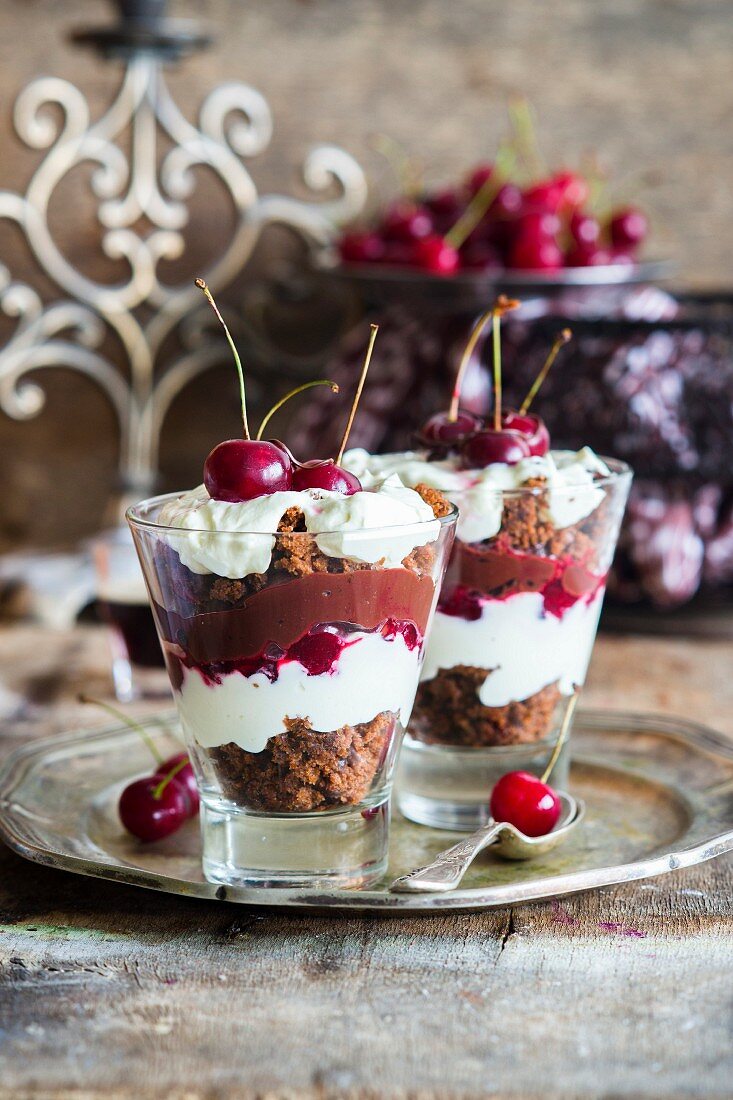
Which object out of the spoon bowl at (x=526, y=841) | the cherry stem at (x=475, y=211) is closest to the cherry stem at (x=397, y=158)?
the cherry stem at (x=475, y=211)

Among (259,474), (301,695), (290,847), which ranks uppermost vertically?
(259,474)

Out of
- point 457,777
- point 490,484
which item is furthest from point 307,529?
point 457,777

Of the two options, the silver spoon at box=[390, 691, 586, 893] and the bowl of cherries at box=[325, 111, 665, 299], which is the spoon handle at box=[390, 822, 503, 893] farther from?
the bowl of cherries at box=[325, 111, 665, 299]

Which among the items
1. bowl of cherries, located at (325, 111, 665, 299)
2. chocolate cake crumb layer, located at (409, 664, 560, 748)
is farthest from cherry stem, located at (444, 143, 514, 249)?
chocolate cake crumb layer, located at (409, 664, 560, 748)

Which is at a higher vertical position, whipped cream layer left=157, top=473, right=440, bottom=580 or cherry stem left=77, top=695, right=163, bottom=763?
whipped cream layer left=157, top=473, right=440, bottom=580

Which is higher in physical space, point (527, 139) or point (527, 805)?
point (527, 139)

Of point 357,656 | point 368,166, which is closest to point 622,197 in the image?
point 368,166

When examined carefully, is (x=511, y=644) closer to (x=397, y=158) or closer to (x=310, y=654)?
(x=310, y=654)
